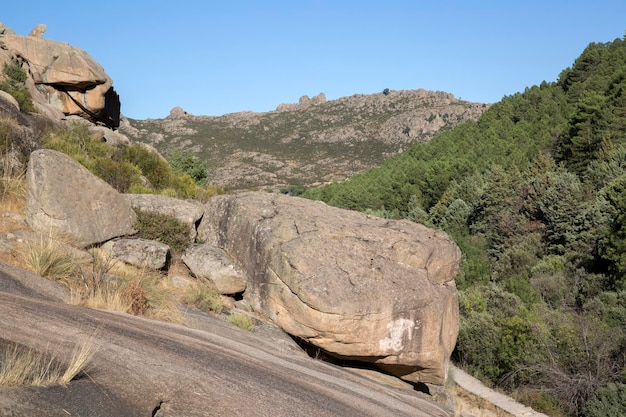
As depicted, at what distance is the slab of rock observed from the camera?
10.8m

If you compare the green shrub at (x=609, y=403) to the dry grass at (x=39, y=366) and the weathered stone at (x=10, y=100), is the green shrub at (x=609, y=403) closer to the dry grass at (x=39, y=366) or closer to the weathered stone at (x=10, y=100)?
the dry grass at (x=39, y=366)

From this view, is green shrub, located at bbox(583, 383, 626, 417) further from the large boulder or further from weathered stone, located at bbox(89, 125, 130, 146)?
weathered stone, located at bbox(89, 125, 130, 146)

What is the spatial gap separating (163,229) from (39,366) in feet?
27.2

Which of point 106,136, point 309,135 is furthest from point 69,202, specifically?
point 309,135

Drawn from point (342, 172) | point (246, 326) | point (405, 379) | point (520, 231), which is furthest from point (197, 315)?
point (342, 172)

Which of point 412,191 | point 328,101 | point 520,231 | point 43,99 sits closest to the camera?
point 43,99

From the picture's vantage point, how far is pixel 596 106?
4578 cm

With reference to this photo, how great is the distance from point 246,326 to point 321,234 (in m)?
2.85

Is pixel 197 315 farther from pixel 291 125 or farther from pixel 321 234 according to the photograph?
pixel 291 125

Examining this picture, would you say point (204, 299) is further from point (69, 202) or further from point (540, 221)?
point (540, 221)

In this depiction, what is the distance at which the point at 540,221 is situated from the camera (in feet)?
141

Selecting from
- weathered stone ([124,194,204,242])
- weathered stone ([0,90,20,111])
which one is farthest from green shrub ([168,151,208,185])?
weathered stone ([124,194,204,242])

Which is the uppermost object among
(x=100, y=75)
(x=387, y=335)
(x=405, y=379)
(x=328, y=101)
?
(x=328, y=101)

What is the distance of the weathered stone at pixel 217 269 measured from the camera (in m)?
11.4
